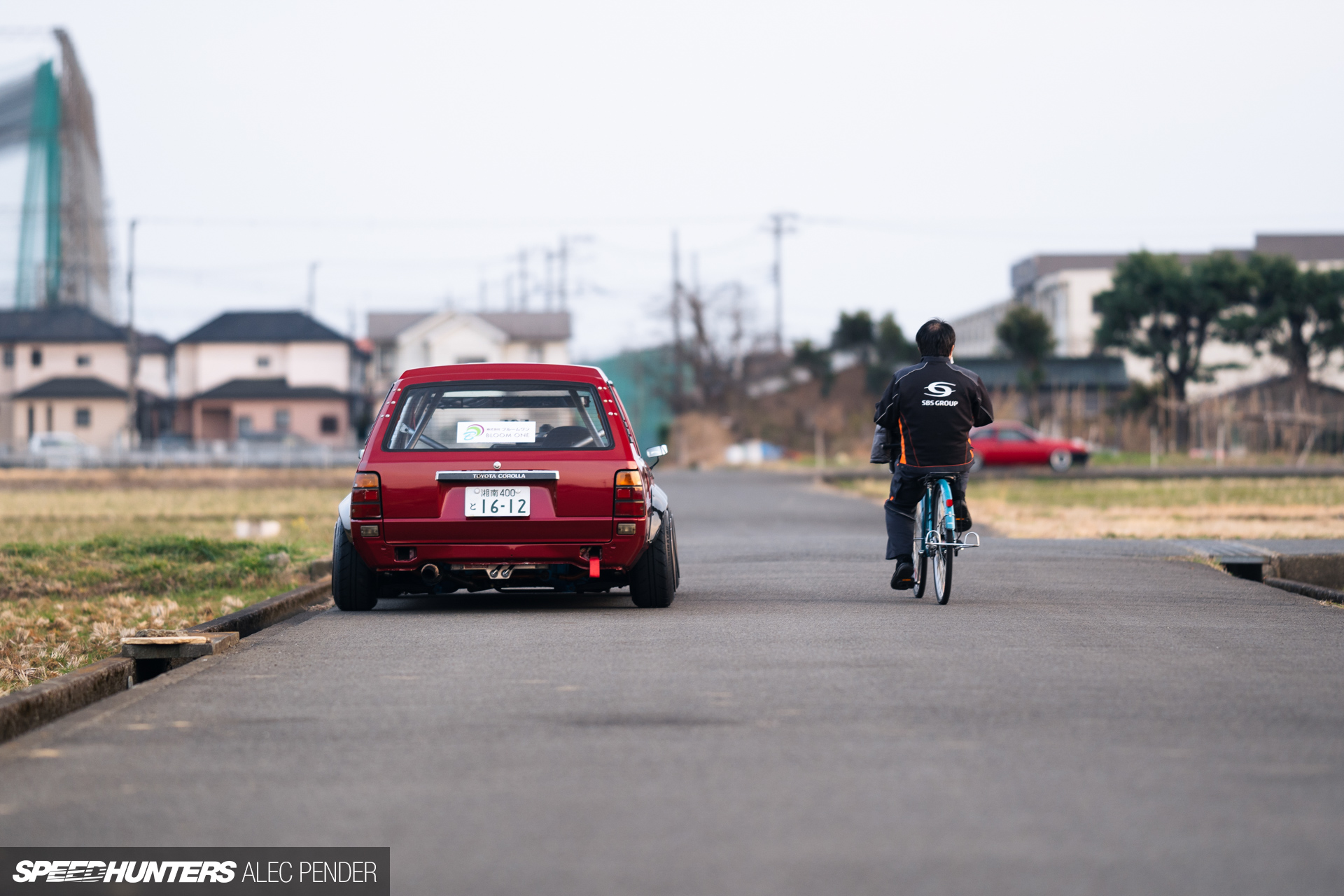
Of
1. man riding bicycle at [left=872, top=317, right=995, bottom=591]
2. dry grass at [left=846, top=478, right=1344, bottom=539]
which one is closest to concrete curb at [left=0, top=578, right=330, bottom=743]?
man riding bicycle at [left=872, top=317, right=995, bottom=591]

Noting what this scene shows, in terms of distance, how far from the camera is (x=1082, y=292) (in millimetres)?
74438

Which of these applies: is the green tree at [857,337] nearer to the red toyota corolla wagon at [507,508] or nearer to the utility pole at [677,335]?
the utility pole at [677,335]

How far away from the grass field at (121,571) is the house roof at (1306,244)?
69.3 m

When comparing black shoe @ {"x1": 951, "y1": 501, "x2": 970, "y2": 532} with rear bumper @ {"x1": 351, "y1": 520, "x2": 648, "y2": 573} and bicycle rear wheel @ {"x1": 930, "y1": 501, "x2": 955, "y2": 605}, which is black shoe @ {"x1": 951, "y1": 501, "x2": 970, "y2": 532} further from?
rear bumper @ {"x1": 351, "y1": 520, "x2": 648, "y2": 573}

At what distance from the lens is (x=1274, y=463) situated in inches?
1722

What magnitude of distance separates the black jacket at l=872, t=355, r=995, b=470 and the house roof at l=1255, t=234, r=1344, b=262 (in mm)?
77795

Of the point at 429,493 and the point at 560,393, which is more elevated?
the point at 560,393

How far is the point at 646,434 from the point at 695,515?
160 feet

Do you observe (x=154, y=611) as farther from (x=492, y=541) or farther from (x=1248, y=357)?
(x=1248, y=357)

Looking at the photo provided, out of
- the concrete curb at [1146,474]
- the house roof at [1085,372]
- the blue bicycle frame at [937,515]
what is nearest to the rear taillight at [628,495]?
the blue bicycle frame at [937,515]

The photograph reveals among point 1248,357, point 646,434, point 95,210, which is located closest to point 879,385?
point 646,434

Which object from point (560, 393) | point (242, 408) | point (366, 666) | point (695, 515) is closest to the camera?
point (366, 666)

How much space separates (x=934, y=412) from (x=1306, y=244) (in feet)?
266

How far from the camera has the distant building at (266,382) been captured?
6781 centimetres
